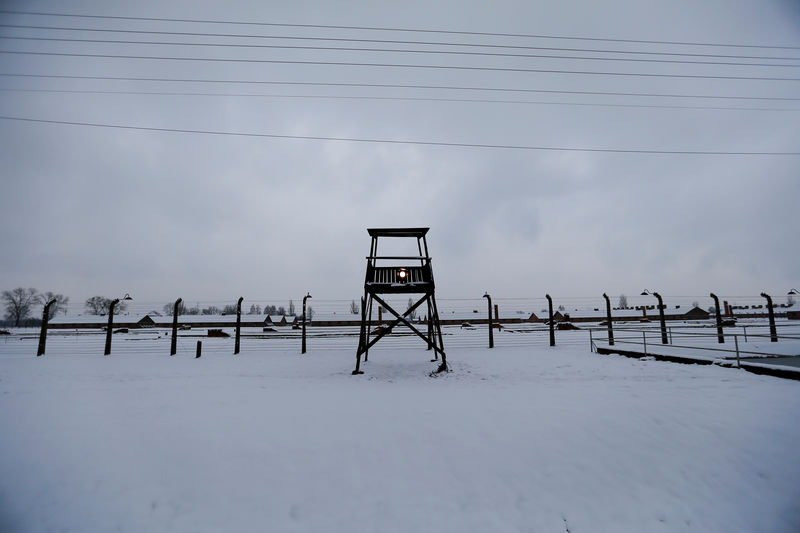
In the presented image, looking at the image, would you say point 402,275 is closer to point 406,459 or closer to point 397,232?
point 397,232

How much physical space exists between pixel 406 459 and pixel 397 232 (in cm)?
747

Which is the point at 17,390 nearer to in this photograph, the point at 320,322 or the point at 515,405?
the point at 515,405

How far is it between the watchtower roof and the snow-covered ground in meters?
5.53

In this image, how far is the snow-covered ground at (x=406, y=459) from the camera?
319 centimetres

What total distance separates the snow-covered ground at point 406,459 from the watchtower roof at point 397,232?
553 centimetres

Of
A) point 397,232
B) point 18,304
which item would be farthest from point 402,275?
point 18,304

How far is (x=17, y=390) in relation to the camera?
6.46 m

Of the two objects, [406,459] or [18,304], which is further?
[18,304]

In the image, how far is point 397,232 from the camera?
411 inches

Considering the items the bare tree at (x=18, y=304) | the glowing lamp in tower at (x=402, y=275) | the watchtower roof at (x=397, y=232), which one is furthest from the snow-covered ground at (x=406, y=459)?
the bare tree at (x=18, y=304)

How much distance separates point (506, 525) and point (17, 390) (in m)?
9.64

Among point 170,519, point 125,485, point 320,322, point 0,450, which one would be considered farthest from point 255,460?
point 320,322

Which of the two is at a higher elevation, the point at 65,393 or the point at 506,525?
the point at 65,393

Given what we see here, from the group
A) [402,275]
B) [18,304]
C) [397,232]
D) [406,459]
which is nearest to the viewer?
[406,459]
